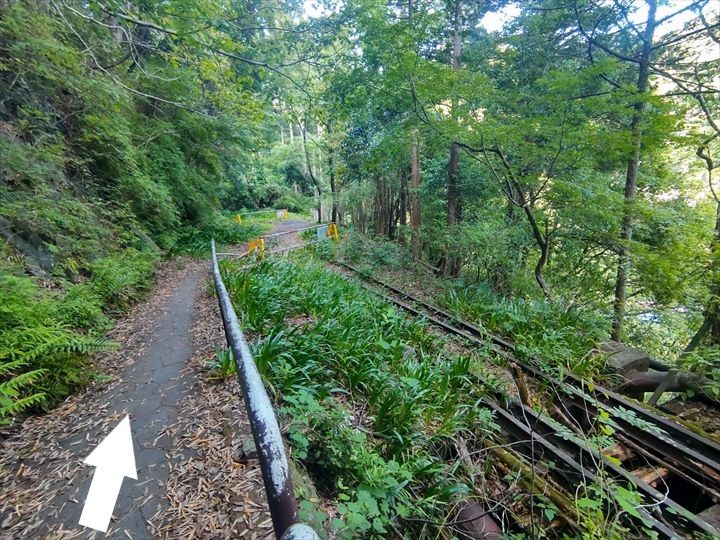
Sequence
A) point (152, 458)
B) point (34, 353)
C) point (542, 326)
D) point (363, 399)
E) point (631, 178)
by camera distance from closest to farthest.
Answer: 1. point (152, 458)
2. point (34, 353)
3. point (363, 399)
4. point (542, 326)
5. point (631, 178)

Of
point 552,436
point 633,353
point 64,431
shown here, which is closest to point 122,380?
point 64,431

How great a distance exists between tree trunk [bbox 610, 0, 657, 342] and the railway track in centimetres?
316

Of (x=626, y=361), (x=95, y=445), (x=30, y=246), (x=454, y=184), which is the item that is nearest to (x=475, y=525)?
(x=95, y=445)

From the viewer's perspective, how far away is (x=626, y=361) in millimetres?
5047

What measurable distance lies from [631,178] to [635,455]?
17.7 feet

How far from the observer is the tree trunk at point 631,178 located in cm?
572

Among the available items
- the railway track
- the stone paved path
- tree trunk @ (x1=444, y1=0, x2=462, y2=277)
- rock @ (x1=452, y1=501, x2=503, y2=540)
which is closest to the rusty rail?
the stone paved path

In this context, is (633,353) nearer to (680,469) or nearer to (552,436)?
(680,469)

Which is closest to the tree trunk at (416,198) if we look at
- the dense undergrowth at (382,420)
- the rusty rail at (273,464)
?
the dense undergrowth at (382,420)

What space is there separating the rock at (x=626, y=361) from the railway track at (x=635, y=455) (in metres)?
0.89

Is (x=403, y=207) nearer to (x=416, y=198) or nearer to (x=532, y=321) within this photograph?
(x=416, y=198)

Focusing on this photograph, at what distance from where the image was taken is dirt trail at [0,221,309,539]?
184 cm

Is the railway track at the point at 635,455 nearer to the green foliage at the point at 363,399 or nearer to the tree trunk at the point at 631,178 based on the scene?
the green foliage at the point at 363,399

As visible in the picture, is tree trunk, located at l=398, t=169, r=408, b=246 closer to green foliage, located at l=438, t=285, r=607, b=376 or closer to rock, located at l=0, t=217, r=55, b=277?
green foliage, located at l=438, t=285, r=607, b=376
